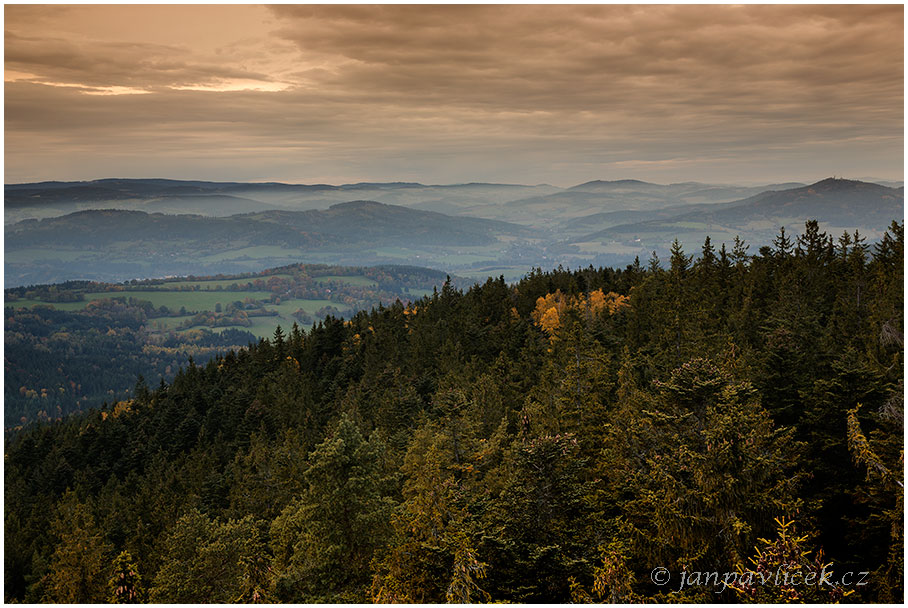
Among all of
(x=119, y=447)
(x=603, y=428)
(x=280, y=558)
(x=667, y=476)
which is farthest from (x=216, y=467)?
(x=667, y=476)

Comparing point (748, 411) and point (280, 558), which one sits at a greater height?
point (748, 411)

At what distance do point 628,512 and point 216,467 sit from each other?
251ft

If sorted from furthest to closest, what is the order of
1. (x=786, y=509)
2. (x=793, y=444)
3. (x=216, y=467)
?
(x=216, y=467) → (x=793, y=444) → (x=786, y=509)

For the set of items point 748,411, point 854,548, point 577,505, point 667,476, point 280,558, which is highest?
point 748,411

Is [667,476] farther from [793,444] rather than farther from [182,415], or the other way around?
[182,415]

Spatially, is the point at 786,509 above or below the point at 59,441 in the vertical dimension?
above

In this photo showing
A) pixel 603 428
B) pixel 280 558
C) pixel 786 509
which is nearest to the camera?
pixel 786 509

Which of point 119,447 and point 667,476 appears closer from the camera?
point 667,476

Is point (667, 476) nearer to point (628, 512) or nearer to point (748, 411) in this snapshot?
point (628, 512)

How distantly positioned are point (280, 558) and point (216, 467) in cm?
5933

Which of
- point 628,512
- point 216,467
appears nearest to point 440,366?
point 216,467

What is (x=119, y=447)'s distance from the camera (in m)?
123

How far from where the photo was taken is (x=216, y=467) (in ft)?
288

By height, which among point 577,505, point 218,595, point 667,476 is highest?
point 667,476
